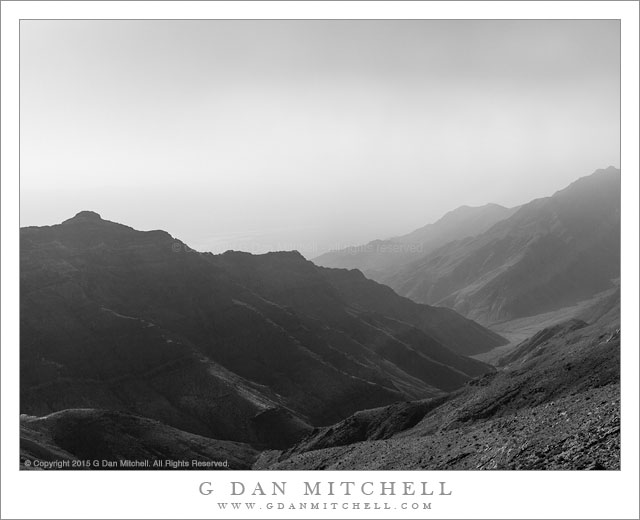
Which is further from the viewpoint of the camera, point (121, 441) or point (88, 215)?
point (88, 215)

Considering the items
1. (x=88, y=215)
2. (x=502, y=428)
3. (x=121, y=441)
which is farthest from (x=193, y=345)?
(x=502, y=428)

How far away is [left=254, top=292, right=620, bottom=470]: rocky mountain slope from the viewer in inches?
821

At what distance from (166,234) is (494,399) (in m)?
88.2

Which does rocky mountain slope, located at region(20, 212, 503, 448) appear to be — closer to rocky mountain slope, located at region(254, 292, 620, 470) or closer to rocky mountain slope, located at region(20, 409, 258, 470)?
rocky mountain slope, located at region(20, 409, 258, 470)

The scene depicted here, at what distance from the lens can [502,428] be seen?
30.0m

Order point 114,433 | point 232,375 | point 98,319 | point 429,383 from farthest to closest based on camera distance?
point 429,383 < point 98,319 < point 232,375 < point 114,433

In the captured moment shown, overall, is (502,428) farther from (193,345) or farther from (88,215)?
(88,215)

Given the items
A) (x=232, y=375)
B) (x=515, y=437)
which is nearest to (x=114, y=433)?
(x=232, y=375)

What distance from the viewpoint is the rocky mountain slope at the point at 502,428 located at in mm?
20844

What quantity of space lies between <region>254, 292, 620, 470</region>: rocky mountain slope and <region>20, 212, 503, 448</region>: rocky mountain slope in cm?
2038

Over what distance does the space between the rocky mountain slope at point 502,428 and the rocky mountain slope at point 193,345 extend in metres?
20.4

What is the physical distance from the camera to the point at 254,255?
14212 centimetres

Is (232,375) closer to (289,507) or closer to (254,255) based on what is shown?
(254,255)

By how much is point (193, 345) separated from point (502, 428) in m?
71.7
